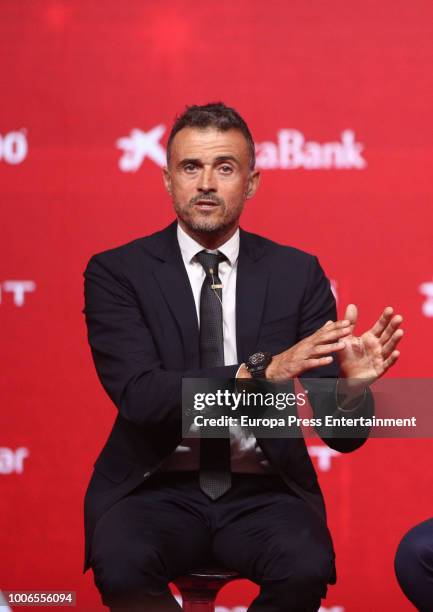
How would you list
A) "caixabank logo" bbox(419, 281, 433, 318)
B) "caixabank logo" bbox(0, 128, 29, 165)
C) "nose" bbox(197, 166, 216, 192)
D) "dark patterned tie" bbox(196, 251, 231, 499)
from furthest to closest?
"caixabank logo" bbox(0, 128, 29, 165) → "caixabank logo" bbox(419, 281, 433, 318) → "nose" bbox(197, 166, 216, 192) → "dark patterned tie" bbox(196, 251, 231, 499)

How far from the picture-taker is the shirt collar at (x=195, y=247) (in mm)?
3172

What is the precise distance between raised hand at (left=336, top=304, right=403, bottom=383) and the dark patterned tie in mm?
367

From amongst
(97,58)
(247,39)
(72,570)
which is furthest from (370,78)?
(72,570)

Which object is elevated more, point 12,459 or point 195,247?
point 195,247

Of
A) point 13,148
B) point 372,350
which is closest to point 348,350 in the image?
point 372,350

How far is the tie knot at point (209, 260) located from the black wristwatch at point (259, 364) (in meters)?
0.46

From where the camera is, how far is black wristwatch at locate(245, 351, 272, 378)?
108 inches

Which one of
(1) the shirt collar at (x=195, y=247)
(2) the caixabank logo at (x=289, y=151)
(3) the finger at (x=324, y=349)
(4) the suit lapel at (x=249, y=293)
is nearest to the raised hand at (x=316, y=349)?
(3) the finger at (x=324, y=349)

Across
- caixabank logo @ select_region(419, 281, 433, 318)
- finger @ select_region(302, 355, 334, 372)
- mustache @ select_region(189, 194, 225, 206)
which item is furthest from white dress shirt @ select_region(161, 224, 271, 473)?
caixabank logo @ select_region(419, 281, 433, 318)

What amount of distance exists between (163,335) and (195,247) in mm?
292

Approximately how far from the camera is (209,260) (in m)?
3.17

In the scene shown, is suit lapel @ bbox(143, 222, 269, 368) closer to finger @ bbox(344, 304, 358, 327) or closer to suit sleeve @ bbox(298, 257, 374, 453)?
suit sleeve @ bbox(298, 257, 374, 453)

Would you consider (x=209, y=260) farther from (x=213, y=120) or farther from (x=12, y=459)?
(x=12, y=459)

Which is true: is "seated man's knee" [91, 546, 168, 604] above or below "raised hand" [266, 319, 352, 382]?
below
